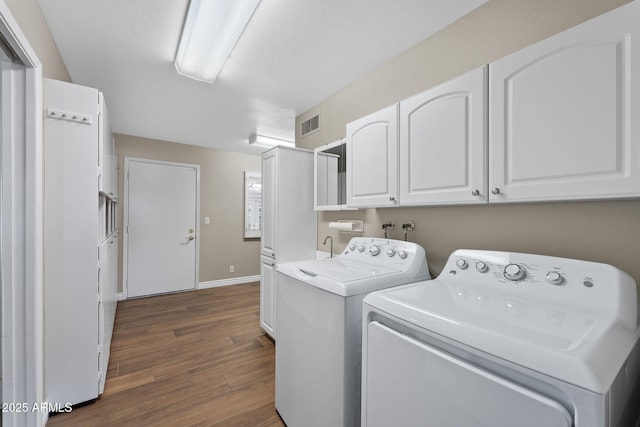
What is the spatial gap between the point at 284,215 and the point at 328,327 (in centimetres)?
141

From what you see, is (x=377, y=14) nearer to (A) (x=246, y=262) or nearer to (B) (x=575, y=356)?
(B) (x=575, y=356)

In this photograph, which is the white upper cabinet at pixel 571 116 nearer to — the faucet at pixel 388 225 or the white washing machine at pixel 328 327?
the white washing machine at pixel 328 327

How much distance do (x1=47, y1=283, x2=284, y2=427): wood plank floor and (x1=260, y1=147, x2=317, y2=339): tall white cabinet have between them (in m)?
0.39

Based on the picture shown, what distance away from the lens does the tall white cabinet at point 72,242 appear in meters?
1.60

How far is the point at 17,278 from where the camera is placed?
1.37m

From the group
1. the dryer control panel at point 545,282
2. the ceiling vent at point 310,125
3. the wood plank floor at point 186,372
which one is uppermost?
the ceiling vent at point 310,125

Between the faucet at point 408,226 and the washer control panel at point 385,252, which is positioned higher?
the faucet at point 408,226

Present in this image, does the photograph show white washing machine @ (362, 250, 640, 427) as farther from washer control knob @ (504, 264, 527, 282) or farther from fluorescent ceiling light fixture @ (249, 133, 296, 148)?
fluorescent ceiling light fixture @ (249, 133, 296, 148)

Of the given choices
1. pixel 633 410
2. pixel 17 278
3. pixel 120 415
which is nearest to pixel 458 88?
pixel 633 410

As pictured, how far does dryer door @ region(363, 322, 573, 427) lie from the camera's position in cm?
65

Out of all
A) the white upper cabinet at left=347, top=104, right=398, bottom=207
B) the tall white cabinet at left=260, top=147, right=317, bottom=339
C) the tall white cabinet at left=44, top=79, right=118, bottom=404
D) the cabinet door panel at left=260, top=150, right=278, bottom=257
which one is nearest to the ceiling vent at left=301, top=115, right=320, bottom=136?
the tall white cabinet at left=260, top=147, right=317, bottom=339

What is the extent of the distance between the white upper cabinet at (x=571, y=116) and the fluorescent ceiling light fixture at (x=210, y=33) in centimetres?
131

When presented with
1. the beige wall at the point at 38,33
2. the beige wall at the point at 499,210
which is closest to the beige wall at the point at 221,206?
the beige wall at the point at 38,33

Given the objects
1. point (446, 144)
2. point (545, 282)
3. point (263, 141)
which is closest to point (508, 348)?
point (545, 282)
